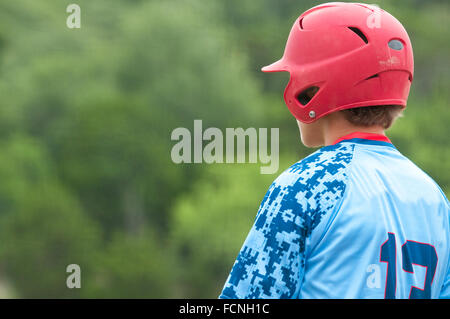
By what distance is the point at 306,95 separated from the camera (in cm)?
186

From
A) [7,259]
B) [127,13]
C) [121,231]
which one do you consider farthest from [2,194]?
[127,13]

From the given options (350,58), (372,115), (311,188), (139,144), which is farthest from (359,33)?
(139,144)

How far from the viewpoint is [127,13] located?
58.2 m

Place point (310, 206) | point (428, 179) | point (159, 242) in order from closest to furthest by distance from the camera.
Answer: point (310, 206)
point (428, 179)
point (159, 242)

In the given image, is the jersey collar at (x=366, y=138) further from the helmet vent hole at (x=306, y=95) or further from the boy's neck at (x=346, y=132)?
the helmet vent hole at (x=306, y=95)

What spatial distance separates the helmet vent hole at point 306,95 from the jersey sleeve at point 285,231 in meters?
0.32

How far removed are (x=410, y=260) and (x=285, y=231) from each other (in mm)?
325

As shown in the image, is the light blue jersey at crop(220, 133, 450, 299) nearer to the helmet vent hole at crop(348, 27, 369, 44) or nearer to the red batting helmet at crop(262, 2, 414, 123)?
the red batting helmet at crop(262, 2, 414, 123)

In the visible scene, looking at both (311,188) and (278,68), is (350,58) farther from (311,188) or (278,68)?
(311,188)

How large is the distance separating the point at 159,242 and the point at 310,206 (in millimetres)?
42423

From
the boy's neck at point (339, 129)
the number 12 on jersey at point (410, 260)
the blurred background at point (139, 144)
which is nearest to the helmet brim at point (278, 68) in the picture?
the boy's neck at point (339, 129)

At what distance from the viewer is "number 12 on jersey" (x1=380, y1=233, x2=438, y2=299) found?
5.07 feet

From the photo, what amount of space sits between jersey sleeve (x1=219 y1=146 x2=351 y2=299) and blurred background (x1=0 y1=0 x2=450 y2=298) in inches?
1419

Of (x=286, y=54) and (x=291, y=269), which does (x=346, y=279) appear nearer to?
(x=291, y=269)
